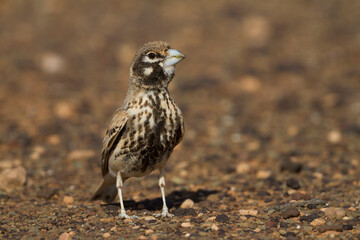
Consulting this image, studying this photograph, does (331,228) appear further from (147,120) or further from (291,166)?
(291,166)

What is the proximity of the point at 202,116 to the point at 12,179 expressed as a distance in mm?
5853

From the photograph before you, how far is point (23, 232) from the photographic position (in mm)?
6770

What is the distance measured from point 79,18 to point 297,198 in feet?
40.0

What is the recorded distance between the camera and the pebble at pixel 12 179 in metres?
8.86

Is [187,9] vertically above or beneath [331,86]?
above

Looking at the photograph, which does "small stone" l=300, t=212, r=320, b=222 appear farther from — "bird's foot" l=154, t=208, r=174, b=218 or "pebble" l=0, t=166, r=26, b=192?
"pebble" l=0, t=166, r=26, b=192

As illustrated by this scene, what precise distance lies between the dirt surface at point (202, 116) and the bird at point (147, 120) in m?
0.72

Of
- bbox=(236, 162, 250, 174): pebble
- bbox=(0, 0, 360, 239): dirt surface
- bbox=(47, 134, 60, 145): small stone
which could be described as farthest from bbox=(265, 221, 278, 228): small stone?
bbox=(47, 134, 60, 145): small stone

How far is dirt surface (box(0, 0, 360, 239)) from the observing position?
717 cm

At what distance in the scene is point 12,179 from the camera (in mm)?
8891

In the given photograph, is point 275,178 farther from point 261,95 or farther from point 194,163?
point 261,95

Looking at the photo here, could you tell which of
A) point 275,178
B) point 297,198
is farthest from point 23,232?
point 275,178

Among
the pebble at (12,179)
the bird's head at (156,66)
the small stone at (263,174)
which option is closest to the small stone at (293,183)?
the small stone at (263,174)

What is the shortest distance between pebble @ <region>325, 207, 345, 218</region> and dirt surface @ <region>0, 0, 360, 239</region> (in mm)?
17
